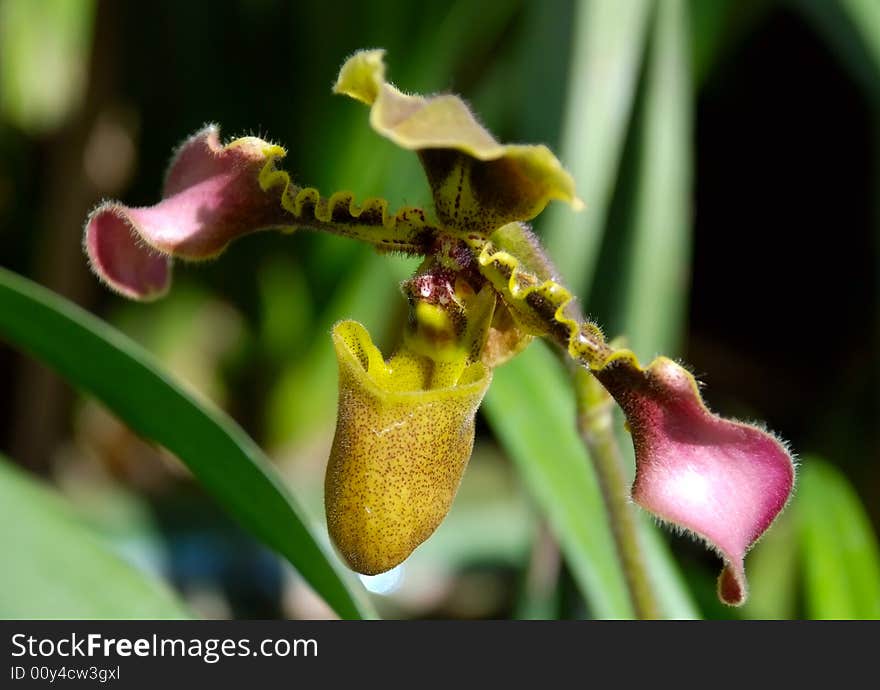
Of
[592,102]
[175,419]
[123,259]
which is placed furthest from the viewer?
[592,102]

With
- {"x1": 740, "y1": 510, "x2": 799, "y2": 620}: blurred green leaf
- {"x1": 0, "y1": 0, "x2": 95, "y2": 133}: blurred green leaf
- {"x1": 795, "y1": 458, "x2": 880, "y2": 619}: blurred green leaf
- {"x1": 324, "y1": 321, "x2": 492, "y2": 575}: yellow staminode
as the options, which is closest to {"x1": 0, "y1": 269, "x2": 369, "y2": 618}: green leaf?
{"x1": 324, "y1": 321, "x2": 492, "y2": 575}: yellow staminode

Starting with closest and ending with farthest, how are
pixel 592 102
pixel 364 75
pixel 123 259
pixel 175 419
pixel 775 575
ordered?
pixel 364 75
pixel 175 419
pixel 123 259
pixel 592 102
pixel 775 575

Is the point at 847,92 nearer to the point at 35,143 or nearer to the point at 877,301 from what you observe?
the point at 877,301

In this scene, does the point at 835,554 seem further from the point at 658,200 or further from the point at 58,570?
the point at 58,570

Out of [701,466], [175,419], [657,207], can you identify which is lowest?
[701,466]

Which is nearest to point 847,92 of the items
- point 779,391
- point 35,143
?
point 779,391

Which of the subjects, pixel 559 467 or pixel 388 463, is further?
pixel 559 467

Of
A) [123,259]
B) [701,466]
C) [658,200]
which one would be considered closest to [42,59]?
[123,259]

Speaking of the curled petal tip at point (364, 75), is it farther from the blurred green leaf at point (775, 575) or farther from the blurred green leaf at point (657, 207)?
the blurred green leaf at point (775, 575)
